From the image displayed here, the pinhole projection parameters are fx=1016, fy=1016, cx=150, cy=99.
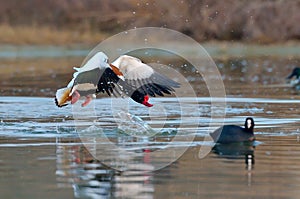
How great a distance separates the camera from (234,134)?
9945 millimetres

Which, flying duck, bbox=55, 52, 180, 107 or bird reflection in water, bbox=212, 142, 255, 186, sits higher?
flying duck, bbox=55, 52, 180, 107

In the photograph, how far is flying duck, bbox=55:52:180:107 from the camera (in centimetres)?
1095

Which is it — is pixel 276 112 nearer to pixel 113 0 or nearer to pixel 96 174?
pixel 96 174

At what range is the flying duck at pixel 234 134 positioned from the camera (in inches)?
391

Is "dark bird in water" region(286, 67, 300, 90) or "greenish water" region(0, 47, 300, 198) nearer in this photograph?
"greenish water" region(0, 47, 300, 198)

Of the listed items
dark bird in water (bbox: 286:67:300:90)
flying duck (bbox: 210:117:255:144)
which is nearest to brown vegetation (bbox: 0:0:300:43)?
dark bird in water (bbox: 286:67:300:90)

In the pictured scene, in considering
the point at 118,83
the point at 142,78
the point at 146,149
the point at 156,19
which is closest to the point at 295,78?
the point at 142,78

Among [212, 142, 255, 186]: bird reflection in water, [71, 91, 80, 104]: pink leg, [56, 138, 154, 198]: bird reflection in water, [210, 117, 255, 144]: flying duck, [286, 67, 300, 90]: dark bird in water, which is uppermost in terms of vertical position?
[286, 67, 300, 90]: dark bird in water

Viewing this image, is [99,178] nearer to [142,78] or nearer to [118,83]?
[118,83]

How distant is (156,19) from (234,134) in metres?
21.4

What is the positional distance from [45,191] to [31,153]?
6.36 feet

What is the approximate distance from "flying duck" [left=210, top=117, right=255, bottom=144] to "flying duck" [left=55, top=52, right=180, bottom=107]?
5.05ft

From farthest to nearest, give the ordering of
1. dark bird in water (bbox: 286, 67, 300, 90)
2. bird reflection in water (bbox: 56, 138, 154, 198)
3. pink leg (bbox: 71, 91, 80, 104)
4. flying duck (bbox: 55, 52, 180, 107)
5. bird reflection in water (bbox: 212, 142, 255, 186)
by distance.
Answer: dark bird in water (bbox: 286, 67, 300, 90) < pink leg (bbox: 71, 91, 80, 104) < flying duck (bbox: 55, 52, 180, 107) < bird reflection in water (bbox: 212, 142, 255, 186) < bird reflection in water (bbox: 56, 138, 154, 198)

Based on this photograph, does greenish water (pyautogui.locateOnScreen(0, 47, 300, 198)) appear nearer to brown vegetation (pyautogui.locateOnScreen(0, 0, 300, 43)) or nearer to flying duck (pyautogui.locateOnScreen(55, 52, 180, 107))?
flying duck (pyautogui.locateOnScreen(55, 52, 180, 107))
